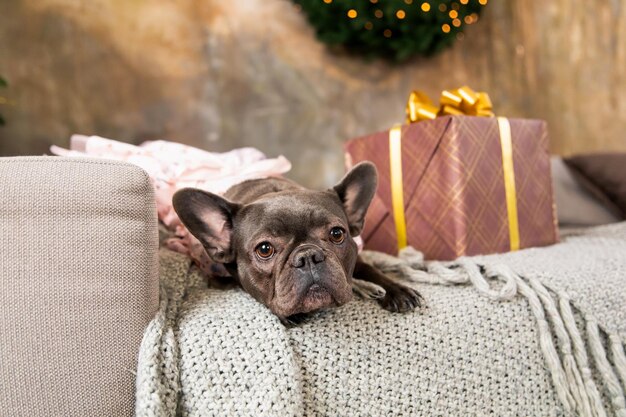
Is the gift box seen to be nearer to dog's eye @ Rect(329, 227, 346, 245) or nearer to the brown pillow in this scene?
dog's eye @ Rect(329, 227, 346, 245)

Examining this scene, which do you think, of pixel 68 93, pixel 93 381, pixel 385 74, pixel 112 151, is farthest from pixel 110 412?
pixel 385 74

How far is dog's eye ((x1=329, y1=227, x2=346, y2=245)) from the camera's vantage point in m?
1.17

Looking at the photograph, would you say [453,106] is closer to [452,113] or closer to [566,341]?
[452,113]

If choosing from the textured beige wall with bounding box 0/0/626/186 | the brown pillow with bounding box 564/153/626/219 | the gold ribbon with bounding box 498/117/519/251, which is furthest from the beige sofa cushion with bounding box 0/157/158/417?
the brown pillow with bounding box 564/153/626/219

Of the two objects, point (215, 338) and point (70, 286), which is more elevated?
point (70, 286)

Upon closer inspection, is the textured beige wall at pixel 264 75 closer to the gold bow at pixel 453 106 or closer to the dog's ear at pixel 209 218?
the gold bow at pixel 453 106

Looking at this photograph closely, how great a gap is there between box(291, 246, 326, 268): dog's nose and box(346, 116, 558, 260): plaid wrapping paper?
26.5 inches

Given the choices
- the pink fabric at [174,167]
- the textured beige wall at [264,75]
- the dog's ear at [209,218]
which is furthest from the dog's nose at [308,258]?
the textured beige wall at [264,75]

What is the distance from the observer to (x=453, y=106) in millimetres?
1712

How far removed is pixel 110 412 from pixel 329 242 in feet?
1.87

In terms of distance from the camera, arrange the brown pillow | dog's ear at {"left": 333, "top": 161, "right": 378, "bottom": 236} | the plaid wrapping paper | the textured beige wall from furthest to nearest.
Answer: the textured beige wall, the brown pillow, the plaid wrapping paper, dog's ear at {"left": 333, "top": 161, "right": 378, "bottom": 236}

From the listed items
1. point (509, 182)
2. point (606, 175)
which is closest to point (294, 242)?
point (509, 182)

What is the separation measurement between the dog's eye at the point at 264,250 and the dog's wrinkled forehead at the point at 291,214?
0.03 m

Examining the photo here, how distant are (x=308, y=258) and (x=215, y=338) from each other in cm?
25
